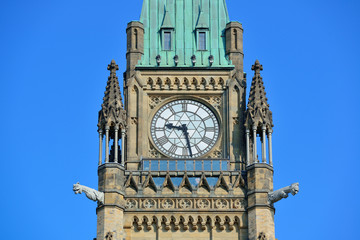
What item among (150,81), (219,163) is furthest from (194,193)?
(150,81)

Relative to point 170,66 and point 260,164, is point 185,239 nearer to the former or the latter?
point 260,164

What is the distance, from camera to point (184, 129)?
61906 mm

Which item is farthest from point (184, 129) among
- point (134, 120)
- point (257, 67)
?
point (257, 67)

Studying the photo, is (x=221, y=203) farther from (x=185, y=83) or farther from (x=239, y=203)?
(x=185, y=83)

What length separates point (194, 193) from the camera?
59625 mm

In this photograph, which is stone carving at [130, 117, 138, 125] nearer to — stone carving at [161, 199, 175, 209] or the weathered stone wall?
stone carving at [161, 199, 175, 209]

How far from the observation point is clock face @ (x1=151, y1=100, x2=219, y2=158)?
2422 inches

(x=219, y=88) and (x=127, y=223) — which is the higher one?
(x=219, y=88)

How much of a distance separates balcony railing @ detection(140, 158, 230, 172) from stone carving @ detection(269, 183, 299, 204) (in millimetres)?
2526

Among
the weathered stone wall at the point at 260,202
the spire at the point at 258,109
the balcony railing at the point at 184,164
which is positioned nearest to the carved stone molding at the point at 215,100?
the spire at the point at 258,109

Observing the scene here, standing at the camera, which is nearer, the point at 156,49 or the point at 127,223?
the point at 127,223

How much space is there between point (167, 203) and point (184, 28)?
8688 millimetres


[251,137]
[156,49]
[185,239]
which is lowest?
[185,239]

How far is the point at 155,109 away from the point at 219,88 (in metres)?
2.79
